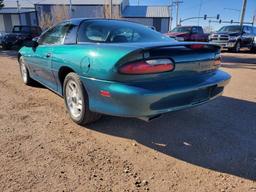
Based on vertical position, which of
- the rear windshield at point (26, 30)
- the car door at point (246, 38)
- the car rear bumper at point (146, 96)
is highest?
the car rear bumper at point (146, 96)

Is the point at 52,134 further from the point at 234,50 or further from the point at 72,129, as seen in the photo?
the point at 234,50

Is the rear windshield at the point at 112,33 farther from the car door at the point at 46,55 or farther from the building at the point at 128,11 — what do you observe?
the building at the point at 128,11

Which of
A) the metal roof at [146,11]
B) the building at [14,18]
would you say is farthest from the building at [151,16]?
the building at [14,18]

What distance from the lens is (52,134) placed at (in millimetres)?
3203

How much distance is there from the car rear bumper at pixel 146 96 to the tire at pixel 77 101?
4.8 inches

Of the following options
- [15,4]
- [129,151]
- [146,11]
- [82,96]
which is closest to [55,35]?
[82,96]

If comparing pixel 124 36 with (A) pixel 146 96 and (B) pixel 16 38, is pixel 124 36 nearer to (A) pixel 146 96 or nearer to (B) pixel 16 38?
(A) pixel 146 96

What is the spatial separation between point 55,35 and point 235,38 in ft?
44.7

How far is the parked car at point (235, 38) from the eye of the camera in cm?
1502

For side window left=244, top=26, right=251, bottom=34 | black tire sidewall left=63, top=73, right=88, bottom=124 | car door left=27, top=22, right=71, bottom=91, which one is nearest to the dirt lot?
black tire sidewall left=63, top=73, right=88, bottom=124

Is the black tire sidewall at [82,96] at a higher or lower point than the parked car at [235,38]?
higher

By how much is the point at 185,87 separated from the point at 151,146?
0.82 meters

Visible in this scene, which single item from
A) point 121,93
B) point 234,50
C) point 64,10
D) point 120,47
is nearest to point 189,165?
point 121,93

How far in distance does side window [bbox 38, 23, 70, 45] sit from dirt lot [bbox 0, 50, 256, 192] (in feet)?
3.71
